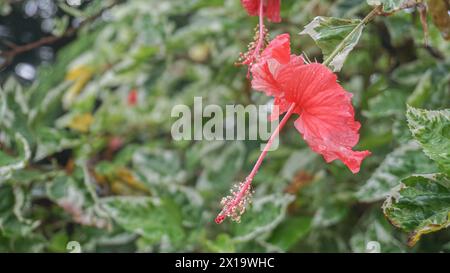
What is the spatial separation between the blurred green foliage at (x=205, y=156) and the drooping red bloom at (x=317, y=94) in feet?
0.28

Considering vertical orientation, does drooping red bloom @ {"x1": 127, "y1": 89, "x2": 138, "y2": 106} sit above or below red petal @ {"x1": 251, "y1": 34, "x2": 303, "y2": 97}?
below

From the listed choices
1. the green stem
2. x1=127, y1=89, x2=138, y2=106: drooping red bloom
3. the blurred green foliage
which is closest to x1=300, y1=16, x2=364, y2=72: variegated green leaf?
the green stem

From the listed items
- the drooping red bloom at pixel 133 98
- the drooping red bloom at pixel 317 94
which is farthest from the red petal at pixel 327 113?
the drooping red bloom at pixel 133 98

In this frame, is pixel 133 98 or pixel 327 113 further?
pixel 133 98

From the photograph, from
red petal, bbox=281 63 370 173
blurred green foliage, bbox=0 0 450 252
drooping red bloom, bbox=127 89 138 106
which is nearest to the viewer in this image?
red petal, bbox=281 63 370 173

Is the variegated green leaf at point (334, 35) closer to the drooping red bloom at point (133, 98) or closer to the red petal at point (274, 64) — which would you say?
the red petal at point (274, 64)

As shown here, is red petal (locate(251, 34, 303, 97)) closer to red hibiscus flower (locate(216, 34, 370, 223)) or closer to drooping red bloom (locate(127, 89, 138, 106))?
red hibiscus flower (locate(216, 34, 370, 223))

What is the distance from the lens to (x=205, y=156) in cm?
122

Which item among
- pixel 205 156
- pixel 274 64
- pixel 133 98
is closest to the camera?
pixel 274 64

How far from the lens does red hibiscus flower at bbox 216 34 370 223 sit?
1.66 ft

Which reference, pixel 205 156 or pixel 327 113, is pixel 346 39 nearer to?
pixel 327 113

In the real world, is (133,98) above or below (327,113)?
below

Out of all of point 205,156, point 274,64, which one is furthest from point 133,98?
point 274,64
